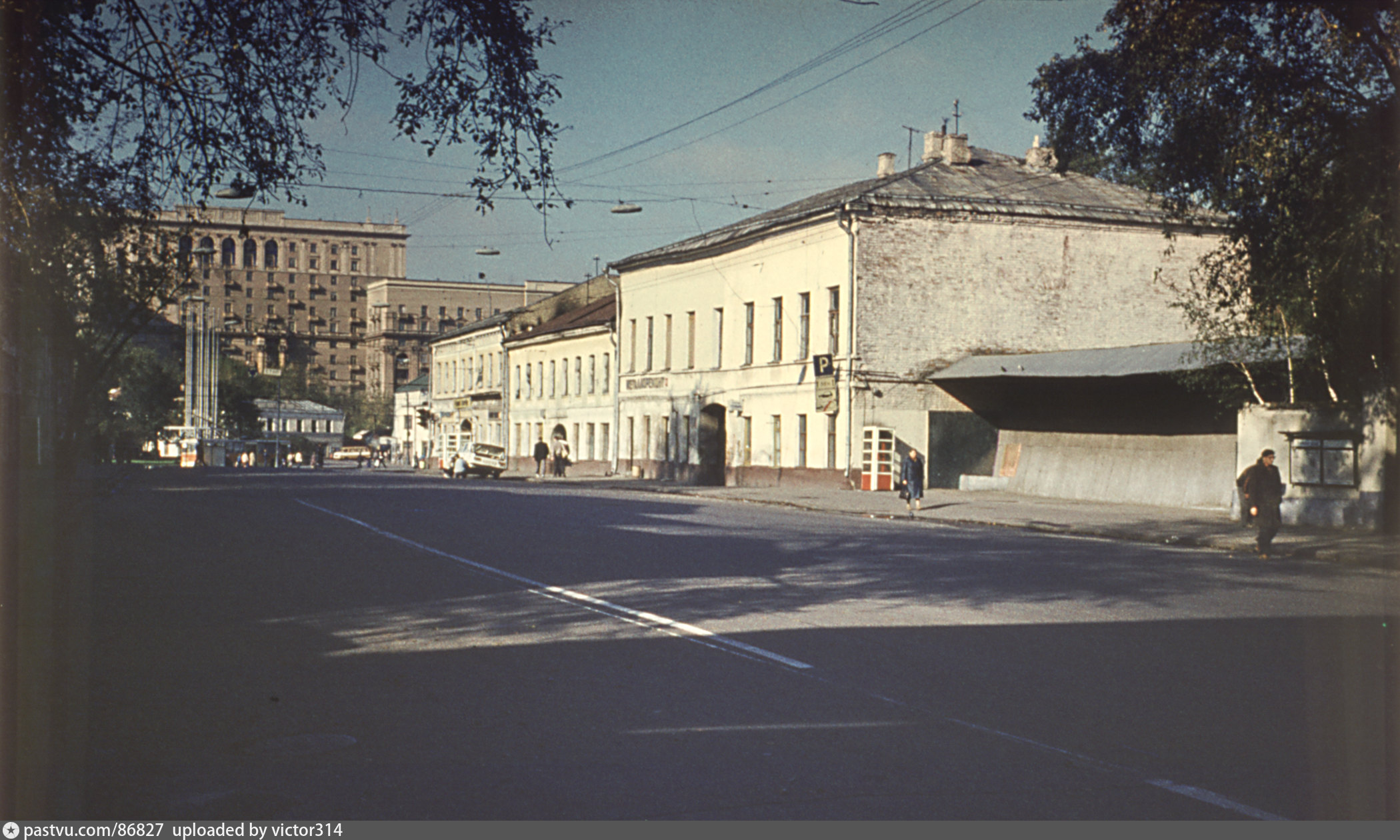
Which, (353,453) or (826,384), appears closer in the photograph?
(826,384)

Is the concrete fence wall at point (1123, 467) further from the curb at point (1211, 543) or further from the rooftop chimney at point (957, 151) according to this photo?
the rooftop chimney at point (957, 151)

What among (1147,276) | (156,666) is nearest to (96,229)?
(156,666)

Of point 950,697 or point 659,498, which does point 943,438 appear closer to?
point 659,498

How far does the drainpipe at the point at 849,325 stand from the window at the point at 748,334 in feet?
24.6

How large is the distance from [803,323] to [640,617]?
114 ft

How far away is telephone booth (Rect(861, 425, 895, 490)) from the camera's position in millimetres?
41438

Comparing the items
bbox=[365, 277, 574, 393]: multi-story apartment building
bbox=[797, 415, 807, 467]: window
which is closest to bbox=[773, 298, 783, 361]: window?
bbox=[797, 415, 807, 467]: window

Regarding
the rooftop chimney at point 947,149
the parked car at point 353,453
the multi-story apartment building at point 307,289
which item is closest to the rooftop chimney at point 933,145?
the rooftop chimney at point 947,149

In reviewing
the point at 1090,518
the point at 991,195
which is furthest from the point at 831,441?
the point at 1090,518

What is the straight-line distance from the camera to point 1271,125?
17516 mm

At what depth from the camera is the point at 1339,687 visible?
8.17 meters

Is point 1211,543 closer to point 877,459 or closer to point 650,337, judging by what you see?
point 877,459

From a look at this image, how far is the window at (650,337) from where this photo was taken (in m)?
58.8

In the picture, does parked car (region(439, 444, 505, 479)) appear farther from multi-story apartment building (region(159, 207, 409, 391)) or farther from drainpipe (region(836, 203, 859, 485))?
multi-story apartment building (region(159, 207, 409, 391))
